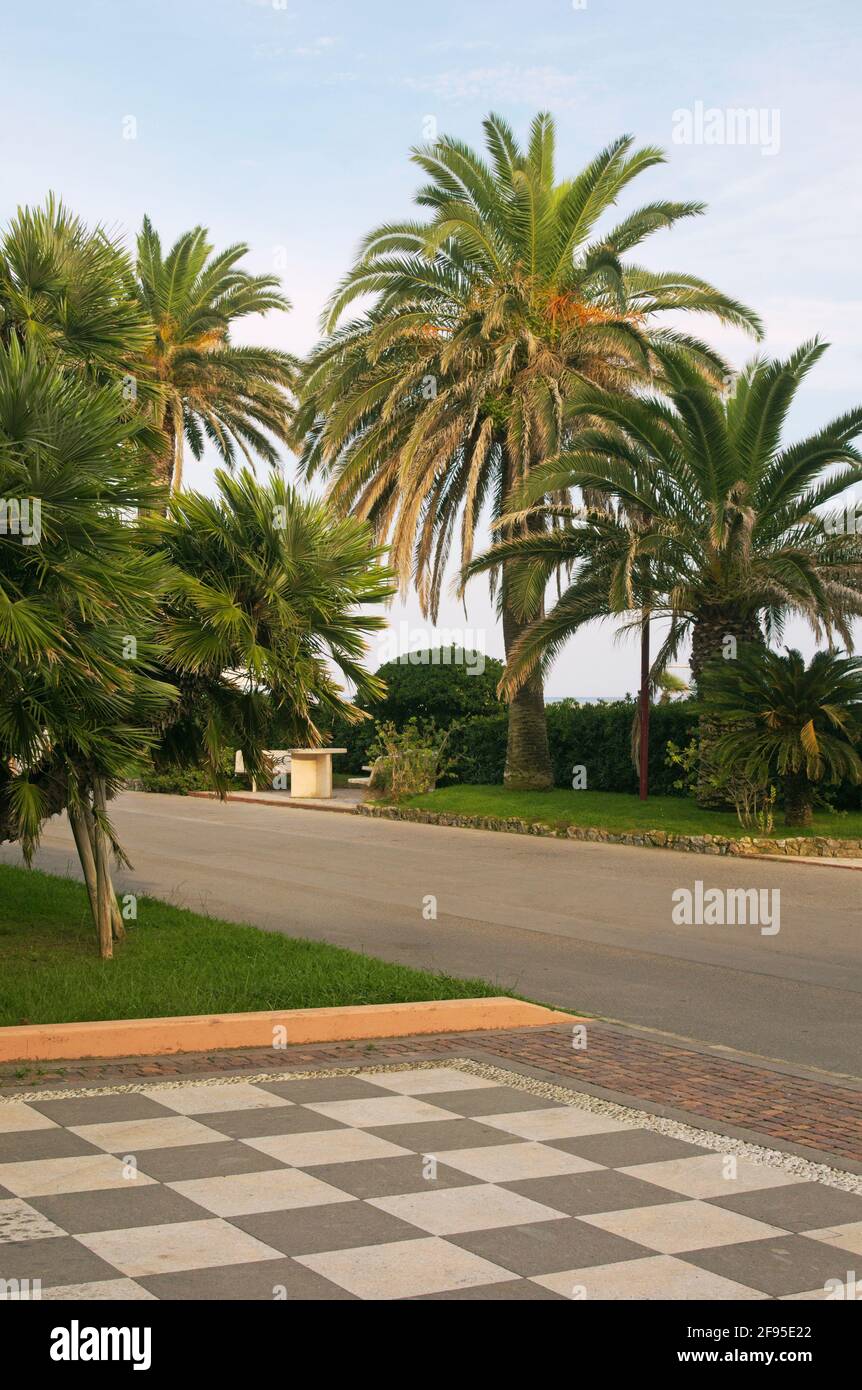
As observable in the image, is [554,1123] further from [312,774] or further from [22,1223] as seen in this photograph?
[312,774]

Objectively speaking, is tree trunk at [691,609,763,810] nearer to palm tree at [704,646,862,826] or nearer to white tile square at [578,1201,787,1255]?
palm tree at [704,646,862,826]

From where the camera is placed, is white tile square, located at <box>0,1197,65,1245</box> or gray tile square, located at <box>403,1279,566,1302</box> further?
white tile square, located at <box>0,1197,65,1245</box>

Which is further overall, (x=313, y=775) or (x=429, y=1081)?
(x=313, y=775)

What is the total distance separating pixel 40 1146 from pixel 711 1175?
112 inches

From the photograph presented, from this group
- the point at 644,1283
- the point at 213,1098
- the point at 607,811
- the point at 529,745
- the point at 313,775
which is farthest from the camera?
the point at 313,775

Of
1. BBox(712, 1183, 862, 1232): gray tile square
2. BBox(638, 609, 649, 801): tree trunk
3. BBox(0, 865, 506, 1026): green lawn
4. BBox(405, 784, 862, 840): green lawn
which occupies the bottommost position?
BBox(712, 1183, 862, 1232): gray tile square

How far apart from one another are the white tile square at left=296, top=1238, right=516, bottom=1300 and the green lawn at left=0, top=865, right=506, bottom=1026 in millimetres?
3948

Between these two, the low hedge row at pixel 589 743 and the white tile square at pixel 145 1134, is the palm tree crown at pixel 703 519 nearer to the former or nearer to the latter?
the low hedge row at pixel 589 743

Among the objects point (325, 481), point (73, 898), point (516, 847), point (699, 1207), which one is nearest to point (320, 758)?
point (325, 481)

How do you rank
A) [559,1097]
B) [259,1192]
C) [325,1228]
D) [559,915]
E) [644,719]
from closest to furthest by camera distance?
[325,1228], [259,1192], [559,1097], [559,915], [644,719]

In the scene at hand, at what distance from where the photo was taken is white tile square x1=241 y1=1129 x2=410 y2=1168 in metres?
6.20

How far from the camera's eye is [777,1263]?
505 centimetres

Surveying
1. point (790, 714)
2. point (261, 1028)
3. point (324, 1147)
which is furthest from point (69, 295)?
point (790, 714)

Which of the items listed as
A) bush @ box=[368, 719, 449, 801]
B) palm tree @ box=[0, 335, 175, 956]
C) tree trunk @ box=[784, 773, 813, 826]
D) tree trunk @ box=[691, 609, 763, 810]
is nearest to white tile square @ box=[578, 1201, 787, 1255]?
palm tree @ box=[0, 335, 175, 956]
